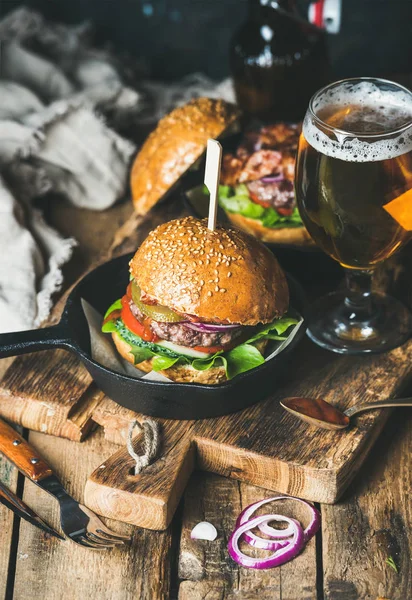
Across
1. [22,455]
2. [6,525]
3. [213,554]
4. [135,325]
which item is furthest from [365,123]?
[6,525]

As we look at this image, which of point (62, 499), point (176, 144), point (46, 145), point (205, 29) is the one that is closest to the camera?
point (62, 499)

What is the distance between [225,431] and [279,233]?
39.1 inches

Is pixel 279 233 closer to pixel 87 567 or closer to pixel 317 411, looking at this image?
pixel 317 411

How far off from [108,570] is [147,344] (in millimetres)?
705

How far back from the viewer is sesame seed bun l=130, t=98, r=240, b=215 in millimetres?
3494

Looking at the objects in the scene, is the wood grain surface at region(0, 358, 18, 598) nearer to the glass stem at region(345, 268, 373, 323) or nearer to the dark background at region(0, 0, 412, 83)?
the glass stem at region(345, 268, 373, 323)

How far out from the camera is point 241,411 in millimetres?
2678

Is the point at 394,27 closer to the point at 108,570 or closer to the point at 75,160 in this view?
the point at 75,160

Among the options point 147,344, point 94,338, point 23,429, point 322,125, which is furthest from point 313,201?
point 23,429

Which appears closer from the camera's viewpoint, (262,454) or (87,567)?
(87,567)

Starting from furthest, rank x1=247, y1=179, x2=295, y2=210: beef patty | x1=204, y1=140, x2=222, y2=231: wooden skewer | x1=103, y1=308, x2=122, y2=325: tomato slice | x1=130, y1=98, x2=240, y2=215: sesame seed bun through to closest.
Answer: x1=130, y1=98, x2=240, y2=215: sesame seed bun → x1=247, y1=179, x2=295, y2=210: beef patty → x1=103, y1=308, x2=122, y2=325: tomato slice → x1=204, y1=140, x2=222, y2=231: wooden skewer

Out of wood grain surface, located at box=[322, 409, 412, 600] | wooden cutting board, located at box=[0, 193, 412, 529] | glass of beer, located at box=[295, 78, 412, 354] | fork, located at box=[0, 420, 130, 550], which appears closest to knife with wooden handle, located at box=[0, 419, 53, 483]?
fork, located at box=[0, 420, 130, 550]

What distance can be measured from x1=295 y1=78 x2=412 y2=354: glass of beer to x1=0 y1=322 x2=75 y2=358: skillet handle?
2.99ft

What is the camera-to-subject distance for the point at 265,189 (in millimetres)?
3281
